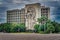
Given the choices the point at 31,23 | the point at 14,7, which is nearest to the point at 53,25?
the point at 31,23

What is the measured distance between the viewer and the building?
15.4 m

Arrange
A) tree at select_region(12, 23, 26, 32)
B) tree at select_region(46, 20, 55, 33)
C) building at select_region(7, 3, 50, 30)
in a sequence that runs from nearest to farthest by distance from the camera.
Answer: tree at select_region(46, 20, 55, 33), tree at select_region(12, 23, 26, 32), building at select_region(7, 3, 50, 30)

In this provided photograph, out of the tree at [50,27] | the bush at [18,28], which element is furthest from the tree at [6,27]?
the tree at [50,27]

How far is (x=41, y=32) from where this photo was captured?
49.1 feet

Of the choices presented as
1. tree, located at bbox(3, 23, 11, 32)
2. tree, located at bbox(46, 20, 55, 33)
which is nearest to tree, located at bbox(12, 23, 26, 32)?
tree, located at bbox(3, 23, 11, 32)

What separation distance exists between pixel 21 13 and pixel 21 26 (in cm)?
88

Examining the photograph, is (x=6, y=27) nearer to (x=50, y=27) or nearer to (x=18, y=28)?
(x=18, y=28)

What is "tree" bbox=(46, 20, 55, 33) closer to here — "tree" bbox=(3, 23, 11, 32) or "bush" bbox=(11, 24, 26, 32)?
"bush" bbox=(11, 24, 26, 32)

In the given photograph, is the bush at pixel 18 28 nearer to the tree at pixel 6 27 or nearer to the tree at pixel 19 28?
the tree at pixel 19 28

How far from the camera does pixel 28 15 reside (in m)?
15.8

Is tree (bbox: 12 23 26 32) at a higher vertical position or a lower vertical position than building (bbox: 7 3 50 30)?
lower

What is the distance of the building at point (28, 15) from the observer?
606 inches

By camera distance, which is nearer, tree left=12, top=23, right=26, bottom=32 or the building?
tree left=12, top=23, right=26, bottom=32

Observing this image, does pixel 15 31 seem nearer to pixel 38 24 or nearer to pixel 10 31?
pixel 10 31
